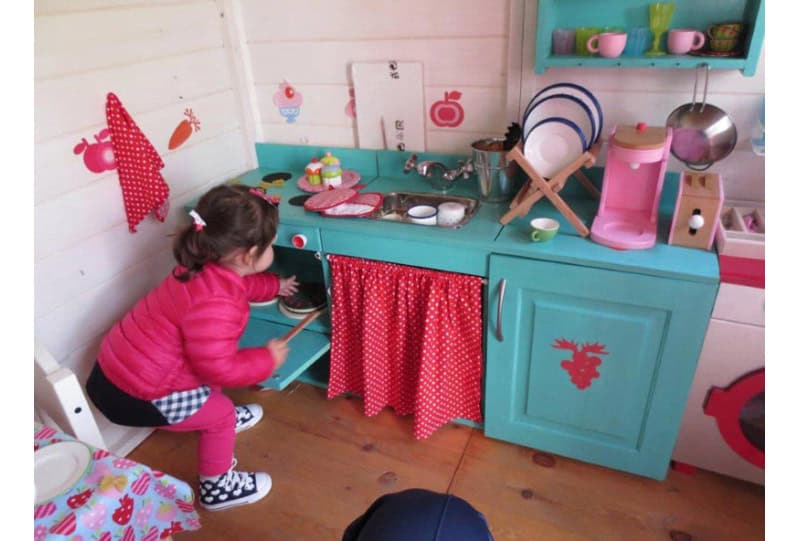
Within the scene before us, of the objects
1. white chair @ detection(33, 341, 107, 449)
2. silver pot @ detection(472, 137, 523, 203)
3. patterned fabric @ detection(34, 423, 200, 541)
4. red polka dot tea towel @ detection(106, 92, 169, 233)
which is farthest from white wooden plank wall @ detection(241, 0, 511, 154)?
patterned fabric @ detection(34, 423, 200, 541)

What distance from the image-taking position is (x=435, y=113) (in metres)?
1.78

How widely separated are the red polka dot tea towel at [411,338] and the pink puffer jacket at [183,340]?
0.35 meters

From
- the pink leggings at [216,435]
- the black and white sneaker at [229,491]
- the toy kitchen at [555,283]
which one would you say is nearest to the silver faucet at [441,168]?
the toy kitchen at [555,283]

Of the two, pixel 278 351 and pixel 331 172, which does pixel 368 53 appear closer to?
pixel 331 172

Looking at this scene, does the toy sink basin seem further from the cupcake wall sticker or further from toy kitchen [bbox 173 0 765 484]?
the cupcake wall sticker

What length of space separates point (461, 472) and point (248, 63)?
5.41ft

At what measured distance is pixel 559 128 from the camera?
143 cm

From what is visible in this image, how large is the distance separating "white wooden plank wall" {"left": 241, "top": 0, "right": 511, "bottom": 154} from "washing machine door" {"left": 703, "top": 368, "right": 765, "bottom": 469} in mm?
994

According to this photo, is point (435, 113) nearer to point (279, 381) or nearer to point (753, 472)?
point (279, 381)

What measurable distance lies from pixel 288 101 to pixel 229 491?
1368 millimetres

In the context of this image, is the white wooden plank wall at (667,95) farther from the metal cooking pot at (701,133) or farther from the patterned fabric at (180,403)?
the patterned fabric at (180,403)

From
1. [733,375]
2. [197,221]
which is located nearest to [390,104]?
[197,221]

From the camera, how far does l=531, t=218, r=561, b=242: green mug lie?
1357 mm

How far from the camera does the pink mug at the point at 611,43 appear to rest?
1333mm
